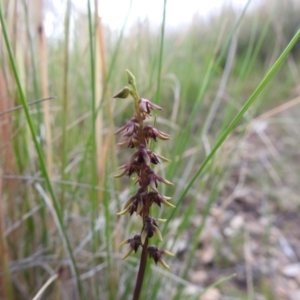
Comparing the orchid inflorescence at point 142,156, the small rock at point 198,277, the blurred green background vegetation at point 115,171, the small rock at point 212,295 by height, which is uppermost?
the orchid inflorescence at point 142,156

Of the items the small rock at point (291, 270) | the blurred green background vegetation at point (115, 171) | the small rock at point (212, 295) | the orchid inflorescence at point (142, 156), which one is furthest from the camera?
the small rock at point (291, 270)

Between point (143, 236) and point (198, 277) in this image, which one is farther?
point (198, 277)

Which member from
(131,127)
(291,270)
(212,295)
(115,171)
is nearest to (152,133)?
(131,127)

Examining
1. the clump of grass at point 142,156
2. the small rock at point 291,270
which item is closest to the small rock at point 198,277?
the small rock at point 291,270

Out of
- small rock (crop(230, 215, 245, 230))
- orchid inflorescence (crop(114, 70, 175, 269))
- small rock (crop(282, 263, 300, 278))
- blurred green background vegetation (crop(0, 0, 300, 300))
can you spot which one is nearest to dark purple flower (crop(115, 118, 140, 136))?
orchid inflorescence (crop(114, 70, 175, 269))

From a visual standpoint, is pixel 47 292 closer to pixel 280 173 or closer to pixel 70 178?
pixel 70 178

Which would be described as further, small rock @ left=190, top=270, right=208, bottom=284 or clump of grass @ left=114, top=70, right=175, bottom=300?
small rock @ left=190, top=270, right=208, bottom=284

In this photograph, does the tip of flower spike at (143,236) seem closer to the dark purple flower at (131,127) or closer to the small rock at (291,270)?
the dark purple flower at (131,127)

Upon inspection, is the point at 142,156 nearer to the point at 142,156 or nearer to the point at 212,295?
the point at 142,156

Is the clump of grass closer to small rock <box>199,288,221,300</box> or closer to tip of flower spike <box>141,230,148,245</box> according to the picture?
tip of flower spike <box>141,230,148,245</box>
